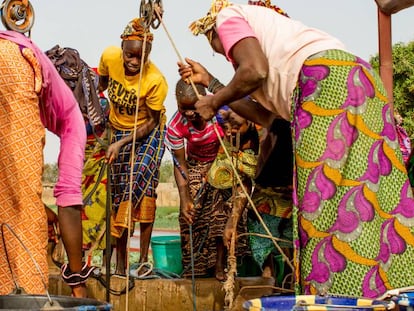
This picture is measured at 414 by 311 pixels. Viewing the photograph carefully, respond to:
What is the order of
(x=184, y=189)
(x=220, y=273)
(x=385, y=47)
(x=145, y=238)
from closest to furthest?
1. (x=385, y=47)
2. (x=220, y=273)
3. (x=184, y=189)
4. (x=145, y=238)

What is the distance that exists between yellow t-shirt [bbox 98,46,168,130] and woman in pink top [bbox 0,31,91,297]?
2562mm

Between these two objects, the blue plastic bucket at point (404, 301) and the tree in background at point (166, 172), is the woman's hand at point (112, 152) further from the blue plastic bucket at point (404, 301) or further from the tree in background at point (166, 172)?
the tree in background at point (166, 172)

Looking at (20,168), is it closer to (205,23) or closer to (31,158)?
(31,158)

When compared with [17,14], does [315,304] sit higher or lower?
lower

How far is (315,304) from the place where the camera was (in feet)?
9.86

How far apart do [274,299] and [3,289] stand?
144 centimetres

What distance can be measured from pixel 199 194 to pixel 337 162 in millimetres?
3044

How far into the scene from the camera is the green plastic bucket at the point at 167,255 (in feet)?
24.1

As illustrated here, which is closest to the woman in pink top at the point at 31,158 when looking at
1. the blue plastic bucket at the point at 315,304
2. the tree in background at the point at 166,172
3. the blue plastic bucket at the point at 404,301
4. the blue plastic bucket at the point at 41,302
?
the blue plastic bucket at the point at 41,302

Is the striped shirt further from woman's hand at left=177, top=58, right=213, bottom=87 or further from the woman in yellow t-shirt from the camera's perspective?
woman's hand at left=177, top=58, right=213, bottom=87

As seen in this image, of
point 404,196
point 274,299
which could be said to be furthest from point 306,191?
point 274,299

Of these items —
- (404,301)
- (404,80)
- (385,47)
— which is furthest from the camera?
(404,80)

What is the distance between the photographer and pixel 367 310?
300 centimetres

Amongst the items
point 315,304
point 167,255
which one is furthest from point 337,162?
point 167,255
